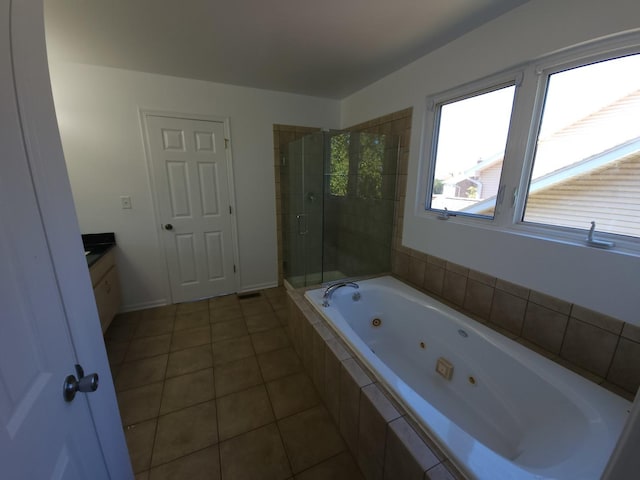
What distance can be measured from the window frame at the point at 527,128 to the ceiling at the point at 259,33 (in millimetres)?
355

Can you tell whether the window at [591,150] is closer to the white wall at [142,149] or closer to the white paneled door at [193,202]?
the white wall at [142,149]

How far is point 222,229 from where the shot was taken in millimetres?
2947

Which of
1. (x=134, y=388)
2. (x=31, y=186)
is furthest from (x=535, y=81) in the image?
(x=134, y=388)

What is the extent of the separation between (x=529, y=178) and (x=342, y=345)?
4.82 ft

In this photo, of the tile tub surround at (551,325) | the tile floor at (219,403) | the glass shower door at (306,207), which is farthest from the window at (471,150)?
the tile floor at (219,403)

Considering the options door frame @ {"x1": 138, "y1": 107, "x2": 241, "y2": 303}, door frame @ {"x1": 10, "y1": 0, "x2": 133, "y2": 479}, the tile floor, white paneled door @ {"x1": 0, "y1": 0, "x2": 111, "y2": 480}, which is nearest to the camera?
white paneled door @ {"x1": 0, "y1": 0, "x2": 111, "y2": 480}

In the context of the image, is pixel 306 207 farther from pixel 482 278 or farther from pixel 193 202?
pixel 482 278

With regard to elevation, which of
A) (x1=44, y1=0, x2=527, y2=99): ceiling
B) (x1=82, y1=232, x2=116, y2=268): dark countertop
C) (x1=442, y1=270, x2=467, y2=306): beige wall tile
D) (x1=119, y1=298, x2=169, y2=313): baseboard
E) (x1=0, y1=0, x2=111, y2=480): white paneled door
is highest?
(x1=44, y1=0, x2=527, y2=99): ceiling

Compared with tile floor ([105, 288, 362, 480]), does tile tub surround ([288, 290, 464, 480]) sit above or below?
above

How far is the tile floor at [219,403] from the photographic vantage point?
51.9 inches

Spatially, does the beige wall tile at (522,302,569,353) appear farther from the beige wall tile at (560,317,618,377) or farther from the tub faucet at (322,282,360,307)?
the tub faucet at (322,282,360,307)

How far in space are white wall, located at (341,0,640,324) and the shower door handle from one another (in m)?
1.10

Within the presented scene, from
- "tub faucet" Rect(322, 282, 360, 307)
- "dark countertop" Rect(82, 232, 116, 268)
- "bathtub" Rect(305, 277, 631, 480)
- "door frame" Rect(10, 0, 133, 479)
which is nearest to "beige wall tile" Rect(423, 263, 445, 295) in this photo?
"bathtub" Rect(305, 277, 631, 480)

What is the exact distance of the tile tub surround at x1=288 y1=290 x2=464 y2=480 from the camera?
96 centimetres
